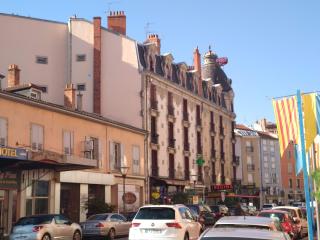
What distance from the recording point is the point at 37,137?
29078 millimetres

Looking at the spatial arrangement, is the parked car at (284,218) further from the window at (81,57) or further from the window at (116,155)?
the window at (81,57)

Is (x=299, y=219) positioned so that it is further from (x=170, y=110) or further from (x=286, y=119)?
(x=170, y=110)

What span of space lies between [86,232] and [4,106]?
756 cm

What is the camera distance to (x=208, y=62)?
67250mm

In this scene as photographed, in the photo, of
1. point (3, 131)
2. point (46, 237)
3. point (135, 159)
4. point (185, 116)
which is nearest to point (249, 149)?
point (185, 116)

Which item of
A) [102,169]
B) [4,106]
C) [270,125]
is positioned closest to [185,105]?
[102,169]

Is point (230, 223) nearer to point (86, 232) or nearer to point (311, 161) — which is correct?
point (311, 161)

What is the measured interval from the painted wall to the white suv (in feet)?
78.3

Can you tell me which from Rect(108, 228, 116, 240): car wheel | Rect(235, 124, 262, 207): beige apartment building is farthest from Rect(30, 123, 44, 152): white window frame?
Rect(235, 124, 262, 207): beige apartment building

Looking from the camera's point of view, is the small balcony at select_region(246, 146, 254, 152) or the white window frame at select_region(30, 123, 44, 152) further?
the small balcony at select_region(246, 146, 254, 152)

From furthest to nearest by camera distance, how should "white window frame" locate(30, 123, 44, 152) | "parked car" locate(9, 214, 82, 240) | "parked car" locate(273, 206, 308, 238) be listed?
"white window frame" locate(30, 123, 44, 152) < "parked car" locate(273, 206, 308, 238) < "parked car" locate(9, 214, 82, 240)

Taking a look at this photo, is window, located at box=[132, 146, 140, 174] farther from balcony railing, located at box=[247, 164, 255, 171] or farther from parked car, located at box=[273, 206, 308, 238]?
balcony railing, located at box=[247, 164, 255, 171]

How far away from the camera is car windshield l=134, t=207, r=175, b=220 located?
17.8m

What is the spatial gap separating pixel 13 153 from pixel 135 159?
18.6 m
